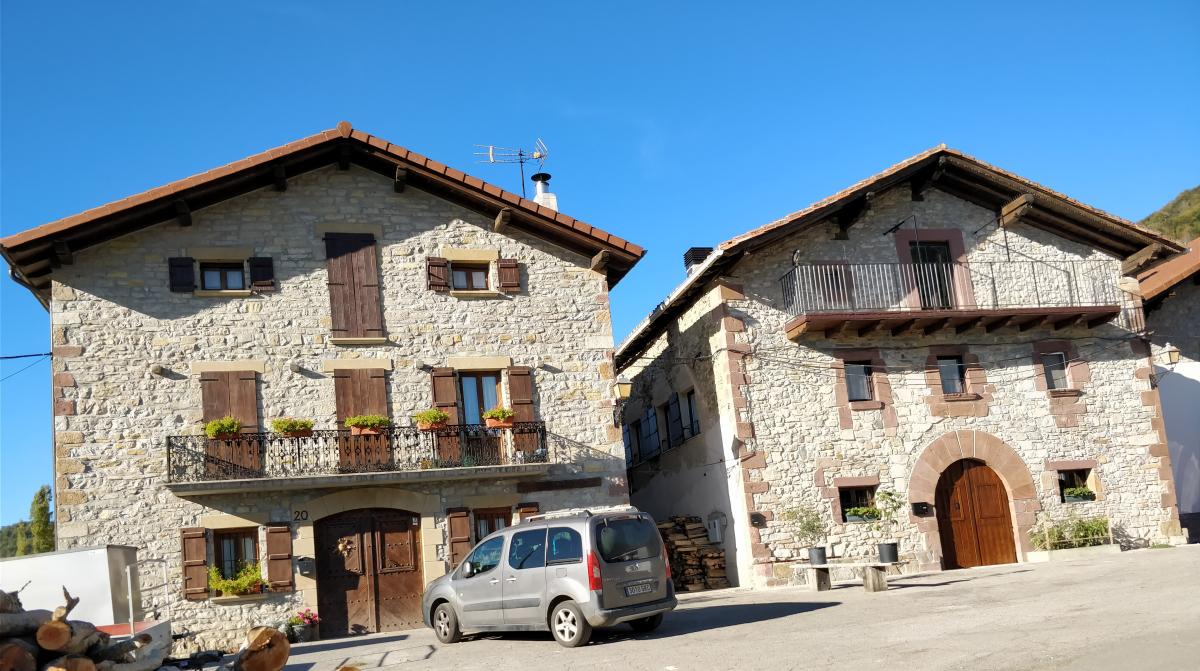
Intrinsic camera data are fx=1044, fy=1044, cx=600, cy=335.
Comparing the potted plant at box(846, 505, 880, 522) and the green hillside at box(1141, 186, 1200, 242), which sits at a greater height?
the green hillside at box(1141, 186, 1200, 242)

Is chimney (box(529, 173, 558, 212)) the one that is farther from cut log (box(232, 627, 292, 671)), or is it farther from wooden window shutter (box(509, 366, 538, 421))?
cut log (box(232, 627, 292, 671))

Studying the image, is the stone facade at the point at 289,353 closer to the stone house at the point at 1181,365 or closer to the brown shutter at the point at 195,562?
the brown shutter at the point at 195,562

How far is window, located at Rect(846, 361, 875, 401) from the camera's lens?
19.8m

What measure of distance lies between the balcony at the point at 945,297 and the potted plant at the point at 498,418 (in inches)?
222

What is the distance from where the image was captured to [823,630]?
1087 cm

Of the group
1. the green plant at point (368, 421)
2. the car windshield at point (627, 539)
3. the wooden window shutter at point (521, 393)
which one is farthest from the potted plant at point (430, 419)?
the car windshield at point (627, 539)

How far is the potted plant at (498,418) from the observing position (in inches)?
683

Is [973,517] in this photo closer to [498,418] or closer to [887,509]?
[887,509]

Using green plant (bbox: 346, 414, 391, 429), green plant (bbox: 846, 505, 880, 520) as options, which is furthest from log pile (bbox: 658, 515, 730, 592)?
green plant (bbox: 346, 414, 391, 429)

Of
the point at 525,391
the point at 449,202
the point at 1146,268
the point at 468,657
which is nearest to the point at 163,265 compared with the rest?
the point at 449,202

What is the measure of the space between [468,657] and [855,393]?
35.6 ft

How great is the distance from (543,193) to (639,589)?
37.9ft

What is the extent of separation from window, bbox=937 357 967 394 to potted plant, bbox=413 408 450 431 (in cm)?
977

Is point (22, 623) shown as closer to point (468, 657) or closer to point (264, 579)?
point (468, 657)
